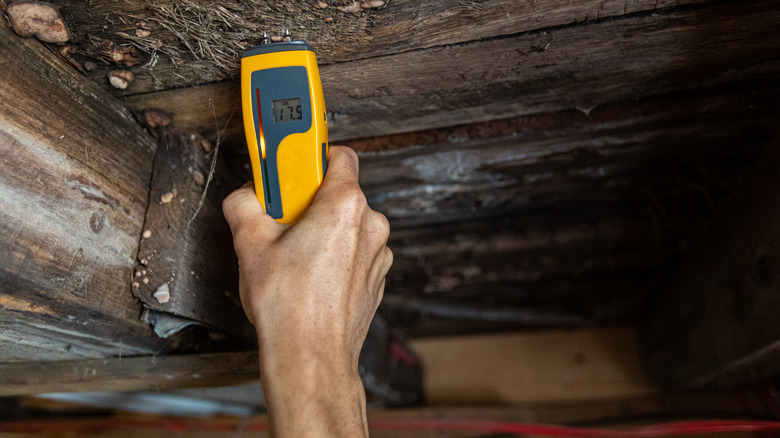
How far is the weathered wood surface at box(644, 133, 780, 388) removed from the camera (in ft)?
2.94

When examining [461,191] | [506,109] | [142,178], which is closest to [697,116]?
[506,109]

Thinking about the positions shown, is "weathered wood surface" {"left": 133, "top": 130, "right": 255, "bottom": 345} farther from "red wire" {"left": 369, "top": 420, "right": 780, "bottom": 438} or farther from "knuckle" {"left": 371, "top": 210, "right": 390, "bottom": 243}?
"red wire" {"left": 369, "top": 420, "right": 780, "bottom": 438}

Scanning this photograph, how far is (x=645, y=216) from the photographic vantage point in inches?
54.7

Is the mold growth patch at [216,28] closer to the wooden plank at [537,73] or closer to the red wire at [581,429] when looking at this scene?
the wooden plank at [537,73]

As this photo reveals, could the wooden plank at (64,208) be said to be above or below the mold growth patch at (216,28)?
below

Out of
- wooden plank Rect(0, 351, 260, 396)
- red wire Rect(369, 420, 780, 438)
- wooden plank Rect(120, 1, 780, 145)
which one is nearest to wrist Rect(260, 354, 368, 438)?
wooden plank Rect(0, 351, 260, 396)

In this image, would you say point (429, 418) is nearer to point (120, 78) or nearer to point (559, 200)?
point (559, 200)

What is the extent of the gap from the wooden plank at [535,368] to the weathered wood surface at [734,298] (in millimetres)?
384

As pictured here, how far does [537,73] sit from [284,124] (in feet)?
1.42

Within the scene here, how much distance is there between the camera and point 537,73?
2.63 feet

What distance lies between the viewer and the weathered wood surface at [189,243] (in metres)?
0.78

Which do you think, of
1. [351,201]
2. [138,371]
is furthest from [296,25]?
[138,371]

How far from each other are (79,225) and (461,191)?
83 cm

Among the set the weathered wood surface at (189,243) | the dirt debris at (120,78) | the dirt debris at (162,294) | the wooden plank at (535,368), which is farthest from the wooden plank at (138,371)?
the wooden plank at (535,368)
